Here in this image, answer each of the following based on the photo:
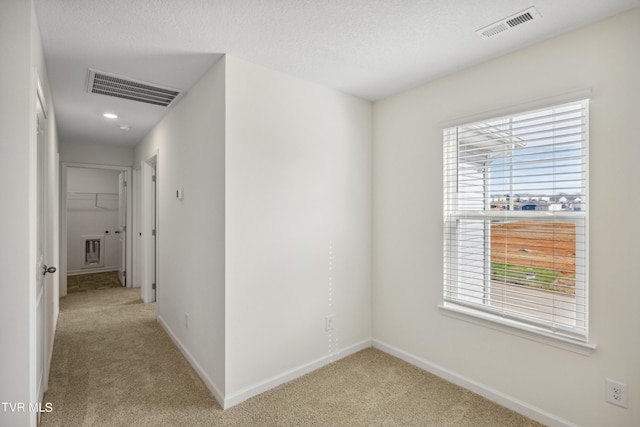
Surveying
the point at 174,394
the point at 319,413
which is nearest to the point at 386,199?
the point at 319,413

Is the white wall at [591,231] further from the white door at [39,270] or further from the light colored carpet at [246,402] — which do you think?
the white door at [39,270]

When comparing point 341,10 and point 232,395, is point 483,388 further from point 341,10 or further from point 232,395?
point 341,10

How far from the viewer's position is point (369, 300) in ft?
10.4

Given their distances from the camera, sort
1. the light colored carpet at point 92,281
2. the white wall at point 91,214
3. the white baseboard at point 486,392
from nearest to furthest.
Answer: the white baseboard at point 486,392
the light colored carpet at point 92,281
the white wall at point 91,214

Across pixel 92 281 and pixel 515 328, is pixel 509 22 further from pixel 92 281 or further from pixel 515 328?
pixel 92 281

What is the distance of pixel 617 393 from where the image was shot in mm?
1758

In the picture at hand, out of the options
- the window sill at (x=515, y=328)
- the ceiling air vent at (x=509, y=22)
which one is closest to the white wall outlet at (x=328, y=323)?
the window sill at (x=515, y=328)

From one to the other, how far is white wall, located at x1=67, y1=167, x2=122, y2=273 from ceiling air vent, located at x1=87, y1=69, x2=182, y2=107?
14.5ft

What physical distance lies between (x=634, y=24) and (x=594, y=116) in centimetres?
47

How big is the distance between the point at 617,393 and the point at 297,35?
2.71 m

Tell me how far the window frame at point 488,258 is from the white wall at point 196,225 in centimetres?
171

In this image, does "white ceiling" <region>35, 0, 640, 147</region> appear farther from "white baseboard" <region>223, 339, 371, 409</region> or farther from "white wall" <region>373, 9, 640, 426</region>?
"white baseboard" <region>223, 339, 371, 409</region>

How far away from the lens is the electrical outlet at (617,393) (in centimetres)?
173

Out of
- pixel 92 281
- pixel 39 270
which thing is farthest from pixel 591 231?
pixel 92 281
